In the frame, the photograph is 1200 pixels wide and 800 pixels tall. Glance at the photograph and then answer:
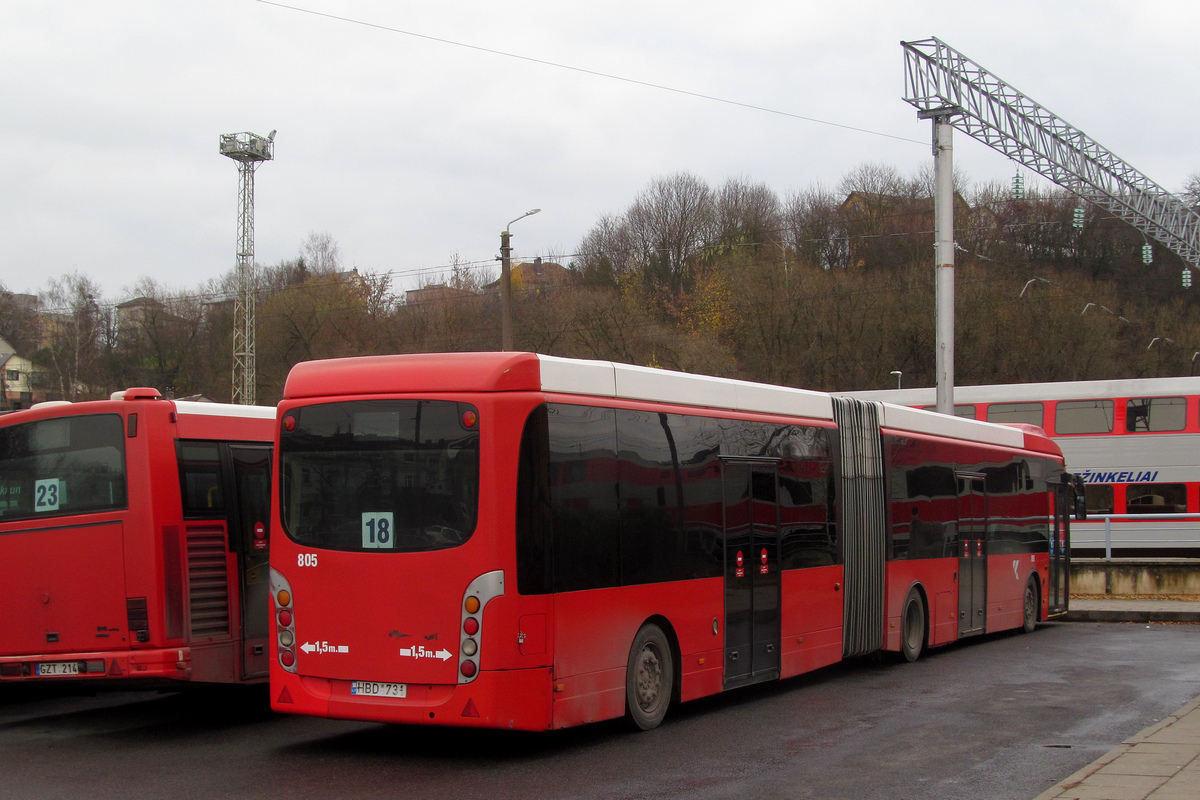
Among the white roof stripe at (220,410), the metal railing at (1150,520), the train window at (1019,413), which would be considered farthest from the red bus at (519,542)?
the train window at (1019,413)

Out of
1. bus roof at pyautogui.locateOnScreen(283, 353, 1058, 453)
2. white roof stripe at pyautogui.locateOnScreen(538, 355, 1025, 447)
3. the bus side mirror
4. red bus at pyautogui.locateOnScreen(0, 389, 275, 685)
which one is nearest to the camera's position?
bus roof at pyautogui.locateOnScreen(283, 353, 1058, 453)

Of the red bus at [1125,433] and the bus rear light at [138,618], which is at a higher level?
the red bus at [1125,433]

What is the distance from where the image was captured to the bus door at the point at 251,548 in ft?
33.8

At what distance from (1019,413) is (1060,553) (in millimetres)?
12251

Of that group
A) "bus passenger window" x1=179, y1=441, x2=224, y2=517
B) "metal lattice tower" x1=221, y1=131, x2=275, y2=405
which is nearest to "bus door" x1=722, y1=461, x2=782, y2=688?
"bus passenger window" x1=179, y1=441, x2=224, y2=517

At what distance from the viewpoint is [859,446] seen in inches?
537

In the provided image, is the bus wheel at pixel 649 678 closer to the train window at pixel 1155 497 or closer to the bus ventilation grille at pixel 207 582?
the bus ventilation grille at pixel 207 582

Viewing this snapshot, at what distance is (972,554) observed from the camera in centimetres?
1661

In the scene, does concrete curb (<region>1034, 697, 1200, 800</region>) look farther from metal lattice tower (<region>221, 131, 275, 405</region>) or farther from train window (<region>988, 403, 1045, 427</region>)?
metal lattice tower (<region>221, 131, 275, 405</region>)

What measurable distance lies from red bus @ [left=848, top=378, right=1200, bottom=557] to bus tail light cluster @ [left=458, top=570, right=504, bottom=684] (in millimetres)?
24712

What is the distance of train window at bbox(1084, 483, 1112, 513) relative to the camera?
3038 centimetres

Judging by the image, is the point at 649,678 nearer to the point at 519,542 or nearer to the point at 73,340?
the point at 519,542

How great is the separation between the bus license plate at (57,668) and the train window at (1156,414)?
27438 millimetres

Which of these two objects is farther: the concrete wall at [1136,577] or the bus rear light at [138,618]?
the concrete wall at [1136,577]
